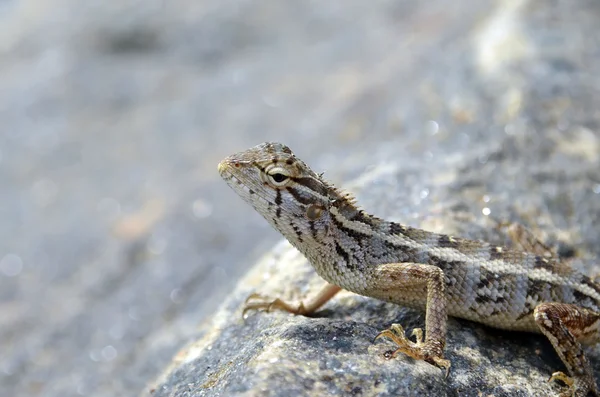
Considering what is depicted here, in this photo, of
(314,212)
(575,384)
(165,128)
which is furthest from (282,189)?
(165,128)

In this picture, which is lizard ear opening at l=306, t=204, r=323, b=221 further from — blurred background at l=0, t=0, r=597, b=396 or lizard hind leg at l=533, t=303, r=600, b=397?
blurred background at l=0, t=0, r=597, b=396

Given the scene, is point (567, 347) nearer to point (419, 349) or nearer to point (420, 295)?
point (420, 295)

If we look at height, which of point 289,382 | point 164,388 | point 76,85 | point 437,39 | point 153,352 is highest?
point 76,85

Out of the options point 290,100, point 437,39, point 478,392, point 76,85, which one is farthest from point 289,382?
point 76,85

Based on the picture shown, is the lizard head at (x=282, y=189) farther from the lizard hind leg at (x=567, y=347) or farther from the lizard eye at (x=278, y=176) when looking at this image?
the lizard hind leg at (x=567, y=347)

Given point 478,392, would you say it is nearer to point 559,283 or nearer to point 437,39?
point 559,283

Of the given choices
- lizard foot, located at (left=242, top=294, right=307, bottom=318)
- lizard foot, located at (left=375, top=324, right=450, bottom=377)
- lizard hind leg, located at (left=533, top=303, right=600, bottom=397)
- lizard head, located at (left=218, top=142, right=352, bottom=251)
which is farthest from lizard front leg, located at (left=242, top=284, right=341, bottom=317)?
lizard hind leg, located at (left=533, top=303, right=600, bottom=397)

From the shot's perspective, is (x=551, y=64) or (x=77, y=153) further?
(x=77, y=153)
